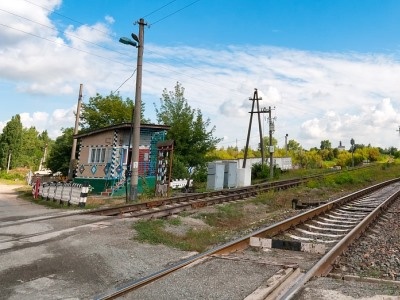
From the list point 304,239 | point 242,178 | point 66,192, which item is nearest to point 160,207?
point 66,192

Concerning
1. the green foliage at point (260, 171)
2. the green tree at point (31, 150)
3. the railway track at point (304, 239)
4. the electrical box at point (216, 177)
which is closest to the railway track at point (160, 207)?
the railway track at point (304, 239)

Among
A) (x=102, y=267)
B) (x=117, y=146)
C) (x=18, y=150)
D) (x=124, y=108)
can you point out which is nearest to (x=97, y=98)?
(x=124, y=108)

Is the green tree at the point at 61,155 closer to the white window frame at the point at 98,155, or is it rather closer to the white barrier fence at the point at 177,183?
the white window frame at the point at 98,155

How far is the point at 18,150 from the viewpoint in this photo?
76688 mm

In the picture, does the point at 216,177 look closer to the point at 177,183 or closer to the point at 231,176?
the point at 231,176

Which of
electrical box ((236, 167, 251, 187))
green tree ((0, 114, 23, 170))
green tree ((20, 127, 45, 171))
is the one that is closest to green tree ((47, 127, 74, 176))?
electrical box ((236, 167, 251, 187))

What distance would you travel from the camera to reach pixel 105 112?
129ft

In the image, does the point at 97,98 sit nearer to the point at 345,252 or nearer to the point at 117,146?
the point at 117,146

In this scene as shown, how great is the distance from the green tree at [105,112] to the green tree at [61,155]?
2777 mm

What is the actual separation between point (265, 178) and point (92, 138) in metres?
16.7

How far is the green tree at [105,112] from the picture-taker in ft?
127

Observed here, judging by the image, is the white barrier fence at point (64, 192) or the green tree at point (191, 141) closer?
the white barrier fence at point (64, 192)

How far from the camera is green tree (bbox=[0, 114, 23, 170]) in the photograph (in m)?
74.4

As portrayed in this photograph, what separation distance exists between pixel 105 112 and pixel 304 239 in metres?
33.3
